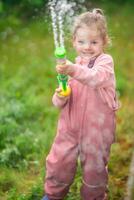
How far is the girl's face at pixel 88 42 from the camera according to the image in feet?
10.6

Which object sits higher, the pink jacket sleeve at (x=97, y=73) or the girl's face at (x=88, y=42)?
the girl's face at (x=88, y=42)

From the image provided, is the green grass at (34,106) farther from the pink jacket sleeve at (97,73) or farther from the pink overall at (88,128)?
the pink jacket sleeve at (97,73)

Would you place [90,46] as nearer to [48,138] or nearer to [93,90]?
[93,90]

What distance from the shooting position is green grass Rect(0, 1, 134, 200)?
4211 millimetres

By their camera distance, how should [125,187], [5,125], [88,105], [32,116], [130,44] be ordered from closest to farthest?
1. [88,105]
2. [125,187]
3. [5,125]
4. [32,116]
5. [130,44]

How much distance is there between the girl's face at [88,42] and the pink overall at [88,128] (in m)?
0.05

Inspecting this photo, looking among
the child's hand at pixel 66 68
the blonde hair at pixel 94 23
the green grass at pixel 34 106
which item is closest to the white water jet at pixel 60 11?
the green grass at pixel 34 106

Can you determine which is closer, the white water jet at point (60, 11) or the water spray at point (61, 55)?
the water spray at point (61, 55)

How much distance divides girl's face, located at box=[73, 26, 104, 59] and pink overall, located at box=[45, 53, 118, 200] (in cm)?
5

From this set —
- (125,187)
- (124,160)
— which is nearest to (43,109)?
(124,160)

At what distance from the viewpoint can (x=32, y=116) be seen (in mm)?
5305

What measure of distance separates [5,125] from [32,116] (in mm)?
511

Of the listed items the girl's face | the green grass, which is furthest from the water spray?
the green grass

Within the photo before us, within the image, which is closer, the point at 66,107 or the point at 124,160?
the point at 66,107
